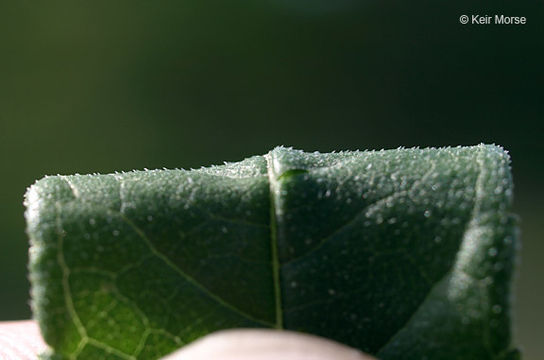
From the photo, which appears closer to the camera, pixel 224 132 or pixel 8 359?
pixel 8 359

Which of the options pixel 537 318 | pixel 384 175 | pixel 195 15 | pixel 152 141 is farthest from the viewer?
pixel 195 15

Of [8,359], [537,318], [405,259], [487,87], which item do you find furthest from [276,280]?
[487,87]

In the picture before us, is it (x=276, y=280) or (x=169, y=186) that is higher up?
(x=169, y=186)

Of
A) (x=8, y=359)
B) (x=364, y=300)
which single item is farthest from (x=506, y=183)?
(x=8, y=359)

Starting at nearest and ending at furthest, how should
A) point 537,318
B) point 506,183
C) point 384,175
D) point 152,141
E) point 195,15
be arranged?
point 506,183
point 384,175
point 537,318
point 152,141
point 195,15

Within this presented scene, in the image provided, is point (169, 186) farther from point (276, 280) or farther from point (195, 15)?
point (195, 15)

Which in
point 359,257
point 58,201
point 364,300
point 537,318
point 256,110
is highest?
point 256,110

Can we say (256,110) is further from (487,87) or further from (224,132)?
(487,87)
